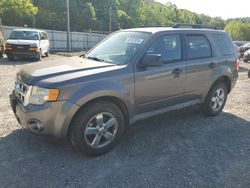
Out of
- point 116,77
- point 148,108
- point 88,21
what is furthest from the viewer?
point 88,21

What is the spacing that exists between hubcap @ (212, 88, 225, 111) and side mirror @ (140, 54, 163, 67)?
83.5 inches

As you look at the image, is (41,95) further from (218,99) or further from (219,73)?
(218,99)

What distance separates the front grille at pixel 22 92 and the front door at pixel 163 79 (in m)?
1.54

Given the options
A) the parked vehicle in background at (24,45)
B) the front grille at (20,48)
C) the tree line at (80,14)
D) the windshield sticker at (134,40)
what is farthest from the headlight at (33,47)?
the tree line at (80,14)

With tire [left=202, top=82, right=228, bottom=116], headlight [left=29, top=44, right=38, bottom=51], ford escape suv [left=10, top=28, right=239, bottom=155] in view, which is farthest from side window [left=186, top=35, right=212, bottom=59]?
headlight [left=29, top=44, right=38, bottom=51]

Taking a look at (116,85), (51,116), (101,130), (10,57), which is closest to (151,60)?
(116,85)

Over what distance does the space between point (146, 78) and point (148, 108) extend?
1.70 feet

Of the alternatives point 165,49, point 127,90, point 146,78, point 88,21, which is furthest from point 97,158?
point 88,21

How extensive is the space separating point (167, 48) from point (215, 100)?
1853 mm

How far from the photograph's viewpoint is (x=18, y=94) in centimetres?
394

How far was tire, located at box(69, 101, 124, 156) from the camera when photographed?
12.0 feet

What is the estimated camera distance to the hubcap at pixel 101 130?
3.80 m

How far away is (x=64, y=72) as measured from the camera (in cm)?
374

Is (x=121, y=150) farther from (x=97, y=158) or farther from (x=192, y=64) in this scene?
(x=192, y=64)
